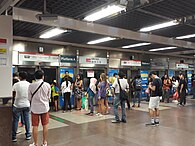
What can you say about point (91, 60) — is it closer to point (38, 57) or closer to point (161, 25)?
point (38, 57)

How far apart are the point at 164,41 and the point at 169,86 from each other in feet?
9.53

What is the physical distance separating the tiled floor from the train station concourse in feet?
0.06

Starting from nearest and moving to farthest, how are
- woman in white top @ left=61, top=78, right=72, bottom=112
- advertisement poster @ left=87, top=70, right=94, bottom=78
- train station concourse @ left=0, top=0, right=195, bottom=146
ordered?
train station concourse @ left=0, top=0, right=195, bottom=146 → woman in white top @ left=61, top=78, right=72, bottom=112 → advertisement poster @ left=87, top=70, right=94, bottom=78

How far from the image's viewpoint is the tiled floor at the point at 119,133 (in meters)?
4.10

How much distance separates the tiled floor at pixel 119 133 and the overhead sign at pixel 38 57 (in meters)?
2.92

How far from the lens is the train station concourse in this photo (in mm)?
4066

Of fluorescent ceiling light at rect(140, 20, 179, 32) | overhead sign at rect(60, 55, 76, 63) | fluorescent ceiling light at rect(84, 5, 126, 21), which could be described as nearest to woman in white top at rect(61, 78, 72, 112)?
overhead sign at rect(60, 55, 76, 63)

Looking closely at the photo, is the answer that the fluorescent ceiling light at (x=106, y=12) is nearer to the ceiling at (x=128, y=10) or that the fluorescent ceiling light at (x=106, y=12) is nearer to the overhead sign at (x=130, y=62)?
the ceiling at (x=128, y=10)

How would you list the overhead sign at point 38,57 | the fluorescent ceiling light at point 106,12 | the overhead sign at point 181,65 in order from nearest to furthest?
the fluorescent ceiling light at point 106,12 → the overhead sign at point 38,57 → the overhead sign at point 181,65

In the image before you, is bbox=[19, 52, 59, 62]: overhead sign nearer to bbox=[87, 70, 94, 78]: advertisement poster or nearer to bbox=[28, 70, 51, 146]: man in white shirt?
bbox=[87, 70, 94, 78]: advertisement poster

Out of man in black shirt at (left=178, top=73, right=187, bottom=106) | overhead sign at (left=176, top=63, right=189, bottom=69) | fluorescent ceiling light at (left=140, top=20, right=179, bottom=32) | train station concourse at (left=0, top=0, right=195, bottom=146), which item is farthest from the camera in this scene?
overhead sign at (left=176, top=63, right=189, bottom=69)

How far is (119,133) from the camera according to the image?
4.77 m

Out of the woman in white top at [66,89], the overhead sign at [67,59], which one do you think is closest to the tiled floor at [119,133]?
the woman in white top at [66,89]

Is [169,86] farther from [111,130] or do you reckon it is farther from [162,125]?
[111,130]
